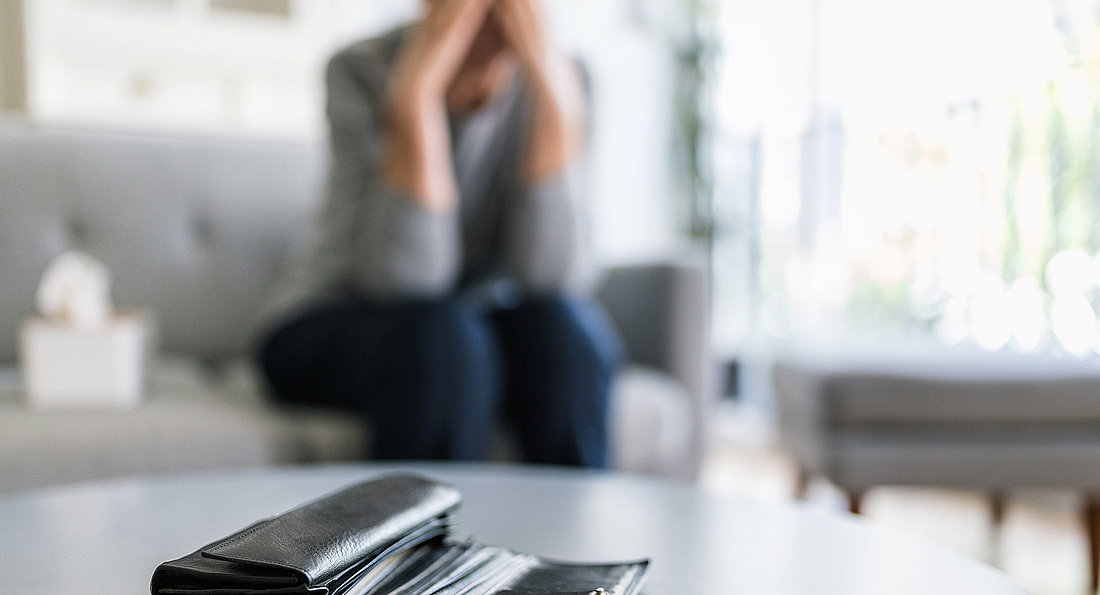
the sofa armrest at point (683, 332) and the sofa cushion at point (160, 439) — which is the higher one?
the sofa armrest at point (683, 332)

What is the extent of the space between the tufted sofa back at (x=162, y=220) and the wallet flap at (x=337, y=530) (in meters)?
1.09

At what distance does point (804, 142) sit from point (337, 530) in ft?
9.12

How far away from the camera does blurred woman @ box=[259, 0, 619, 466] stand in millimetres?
1078

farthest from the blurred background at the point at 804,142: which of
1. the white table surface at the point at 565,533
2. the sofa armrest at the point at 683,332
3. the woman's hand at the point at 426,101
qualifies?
the white table surface at the point at 565,533

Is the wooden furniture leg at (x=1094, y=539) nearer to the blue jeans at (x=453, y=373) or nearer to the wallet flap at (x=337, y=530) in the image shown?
the blue jeans at (x=453, y=373)

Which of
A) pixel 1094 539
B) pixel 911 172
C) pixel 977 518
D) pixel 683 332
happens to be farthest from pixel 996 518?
pixel 911 172

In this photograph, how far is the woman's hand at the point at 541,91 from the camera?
4.07 ft

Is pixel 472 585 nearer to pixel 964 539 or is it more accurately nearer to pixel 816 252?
pixel 964 539

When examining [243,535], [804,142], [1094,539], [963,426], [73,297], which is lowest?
[1094,539]

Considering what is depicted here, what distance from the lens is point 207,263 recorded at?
150cm

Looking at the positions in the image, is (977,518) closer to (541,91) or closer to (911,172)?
(911,172)

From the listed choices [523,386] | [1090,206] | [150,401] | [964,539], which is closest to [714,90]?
[1090,206]

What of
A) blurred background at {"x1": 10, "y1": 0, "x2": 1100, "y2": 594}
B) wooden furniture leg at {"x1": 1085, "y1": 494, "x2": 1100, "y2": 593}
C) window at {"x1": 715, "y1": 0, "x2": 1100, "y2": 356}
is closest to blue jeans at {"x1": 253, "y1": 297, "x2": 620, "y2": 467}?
blurred background at {"x1": 10, "y1": 0, "x2": 1100, "y2": 594}

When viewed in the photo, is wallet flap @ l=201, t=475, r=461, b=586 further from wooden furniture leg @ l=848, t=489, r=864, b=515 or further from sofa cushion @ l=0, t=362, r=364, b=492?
wooden furniture leg @ l=848, t=489, r=864, b=515
